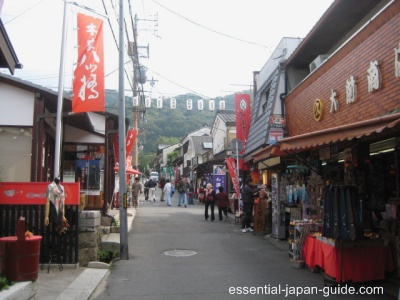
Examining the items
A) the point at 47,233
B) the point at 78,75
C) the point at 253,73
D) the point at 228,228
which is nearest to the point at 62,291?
the point at 47,233

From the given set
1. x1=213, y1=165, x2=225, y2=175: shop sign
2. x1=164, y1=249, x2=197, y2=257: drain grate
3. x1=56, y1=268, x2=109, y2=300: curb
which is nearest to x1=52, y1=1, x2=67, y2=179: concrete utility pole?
x1=56, y1=268, x2=109, y2=300: curb

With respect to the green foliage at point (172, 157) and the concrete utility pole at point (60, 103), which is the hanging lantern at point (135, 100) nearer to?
the concrete utility pole at point (60, 103)

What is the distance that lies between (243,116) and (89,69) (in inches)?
427

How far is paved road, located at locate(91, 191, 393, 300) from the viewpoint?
22.3ft

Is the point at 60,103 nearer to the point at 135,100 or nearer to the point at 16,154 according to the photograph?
the point at 16,154

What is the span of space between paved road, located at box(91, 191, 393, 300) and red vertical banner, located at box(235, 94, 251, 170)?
677 cm

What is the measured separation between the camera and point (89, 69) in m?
9.81

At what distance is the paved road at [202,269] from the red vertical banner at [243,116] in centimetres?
677

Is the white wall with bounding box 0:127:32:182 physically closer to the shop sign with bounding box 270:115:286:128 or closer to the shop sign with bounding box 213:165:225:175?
the shop sign with bounding box 270:115:286:128

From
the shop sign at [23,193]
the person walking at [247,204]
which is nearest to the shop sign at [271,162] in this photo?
the person walking at [247,204]

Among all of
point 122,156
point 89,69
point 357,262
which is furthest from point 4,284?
point 89,69

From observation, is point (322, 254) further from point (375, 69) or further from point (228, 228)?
point (228, 228)

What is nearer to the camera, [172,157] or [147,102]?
[147,102]

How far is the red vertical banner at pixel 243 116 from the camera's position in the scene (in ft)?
63.5
